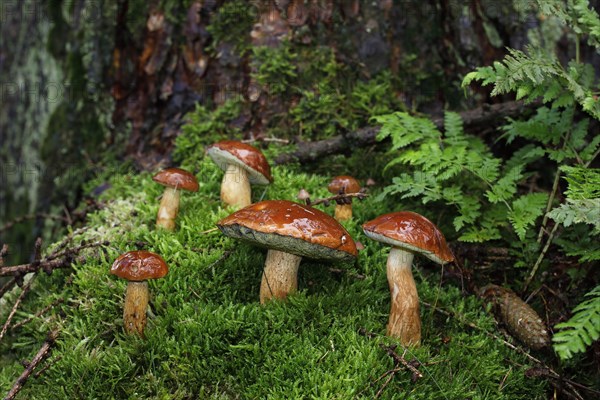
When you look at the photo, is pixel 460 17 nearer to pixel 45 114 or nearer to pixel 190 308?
pixel 190 308

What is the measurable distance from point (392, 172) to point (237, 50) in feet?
6.10

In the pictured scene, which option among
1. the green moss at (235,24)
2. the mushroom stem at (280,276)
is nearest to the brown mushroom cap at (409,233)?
the mushroom stem at (280,276)

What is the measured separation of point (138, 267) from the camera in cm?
279

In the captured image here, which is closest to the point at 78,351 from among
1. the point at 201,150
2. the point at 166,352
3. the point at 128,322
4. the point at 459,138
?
the point at 128,322

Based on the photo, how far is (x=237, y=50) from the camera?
15.2 ft

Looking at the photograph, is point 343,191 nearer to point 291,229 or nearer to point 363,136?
point 363,136

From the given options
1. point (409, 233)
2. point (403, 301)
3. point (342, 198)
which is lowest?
point (403, 301)

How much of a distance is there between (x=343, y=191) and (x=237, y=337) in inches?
57.7

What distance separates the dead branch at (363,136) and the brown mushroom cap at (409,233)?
149cm

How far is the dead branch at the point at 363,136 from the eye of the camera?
427cm

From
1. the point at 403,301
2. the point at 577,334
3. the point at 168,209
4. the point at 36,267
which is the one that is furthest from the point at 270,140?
the point at 577,334

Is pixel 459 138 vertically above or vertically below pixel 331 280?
above

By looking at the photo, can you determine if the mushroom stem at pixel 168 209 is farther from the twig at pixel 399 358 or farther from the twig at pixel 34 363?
the twig at pixel 399 358

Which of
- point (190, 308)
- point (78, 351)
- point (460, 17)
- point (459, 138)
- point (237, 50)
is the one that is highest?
point (460, 17)
